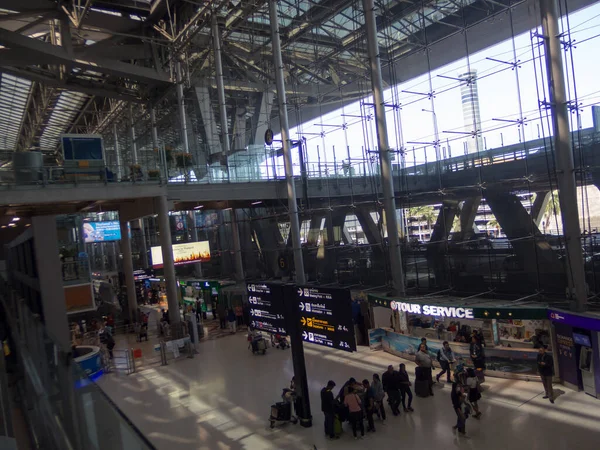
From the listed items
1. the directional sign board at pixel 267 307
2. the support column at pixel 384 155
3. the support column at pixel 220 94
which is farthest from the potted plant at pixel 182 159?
the directional sign board at pixel 267 307

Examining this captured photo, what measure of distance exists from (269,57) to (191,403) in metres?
20.8

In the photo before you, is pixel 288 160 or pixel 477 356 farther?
pixel 288 160

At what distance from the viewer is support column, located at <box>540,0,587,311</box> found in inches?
413

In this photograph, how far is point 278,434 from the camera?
9070 millimetres

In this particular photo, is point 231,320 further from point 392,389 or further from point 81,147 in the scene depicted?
point 392,389

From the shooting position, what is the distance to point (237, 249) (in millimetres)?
26312

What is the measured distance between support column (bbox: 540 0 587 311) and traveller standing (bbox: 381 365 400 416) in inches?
176

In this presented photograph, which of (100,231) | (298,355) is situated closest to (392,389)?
(298,355)

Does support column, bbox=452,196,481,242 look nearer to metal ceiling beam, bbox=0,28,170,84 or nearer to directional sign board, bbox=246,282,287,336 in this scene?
directional sign board, bbox=246,282,287,336

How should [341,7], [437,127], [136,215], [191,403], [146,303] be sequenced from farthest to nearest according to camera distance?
1. [146,303]
2. [136,215]
3. [341,7]
4. [437,127]
5. [191,403]

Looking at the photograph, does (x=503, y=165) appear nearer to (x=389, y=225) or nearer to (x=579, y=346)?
(x=389, y=225)

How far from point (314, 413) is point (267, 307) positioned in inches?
96.9

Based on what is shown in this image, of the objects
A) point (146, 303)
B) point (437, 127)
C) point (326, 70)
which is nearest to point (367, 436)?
point (437, 127)

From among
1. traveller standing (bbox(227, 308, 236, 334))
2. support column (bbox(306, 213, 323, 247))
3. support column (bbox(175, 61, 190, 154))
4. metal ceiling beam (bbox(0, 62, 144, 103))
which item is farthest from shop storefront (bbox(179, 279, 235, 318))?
metal ceiling beam (bbox(0, 62, 144, 103))
